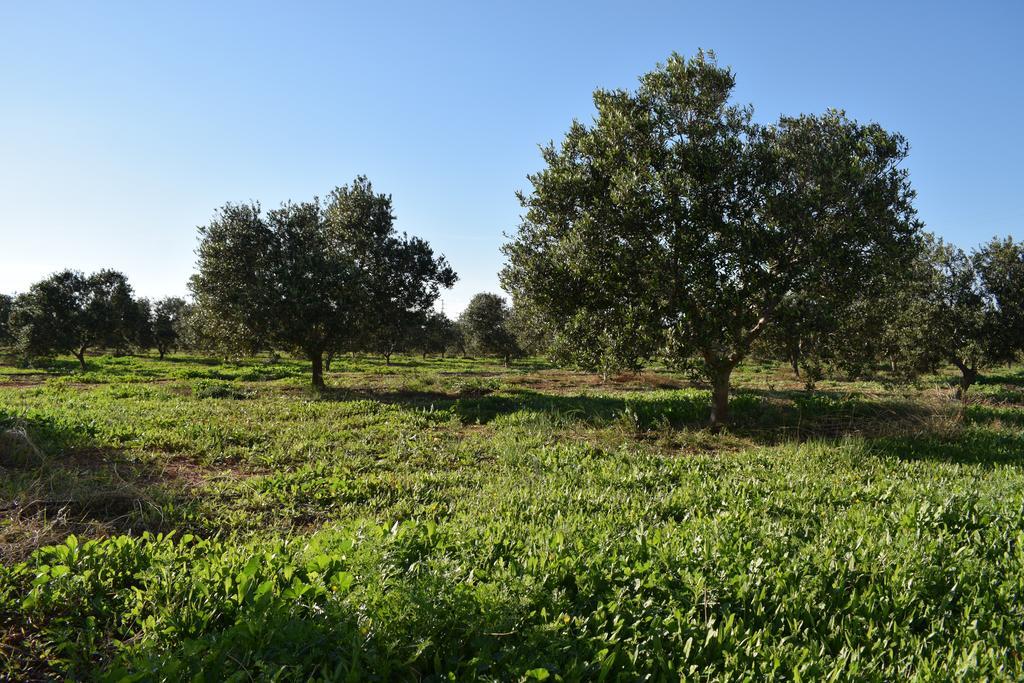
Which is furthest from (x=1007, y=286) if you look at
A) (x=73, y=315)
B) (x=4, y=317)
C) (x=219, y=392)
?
(x=4, y=317)

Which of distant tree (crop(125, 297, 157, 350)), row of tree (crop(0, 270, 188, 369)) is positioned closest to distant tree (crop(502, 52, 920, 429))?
row of tree (crop(0, 270, 188, 369))

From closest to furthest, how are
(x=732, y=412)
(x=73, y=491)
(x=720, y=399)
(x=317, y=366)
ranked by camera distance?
(x=73, y=491), (x=720, y=399), (x=732, y=412), (x=317, y=366)

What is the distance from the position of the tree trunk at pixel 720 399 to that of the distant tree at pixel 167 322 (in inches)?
2201

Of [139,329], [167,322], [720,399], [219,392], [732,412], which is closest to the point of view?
[720,399]

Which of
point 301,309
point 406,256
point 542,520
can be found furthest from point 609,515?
point 406,256

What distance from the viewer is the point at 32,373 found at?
102ft

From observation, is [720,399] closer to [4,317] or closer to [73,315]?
[73,315]

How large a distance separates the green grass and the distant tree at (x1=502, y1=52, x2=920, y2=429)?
12.9 ft

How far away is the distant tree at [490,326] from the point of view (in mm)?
55750

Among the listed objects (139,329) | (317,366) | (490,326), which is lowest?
(317,366)

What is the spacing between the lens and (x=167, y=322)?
2421 inches

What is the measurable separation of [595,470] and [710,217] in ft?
25.1

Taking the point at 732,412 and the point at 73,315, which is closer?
the point at 732,412

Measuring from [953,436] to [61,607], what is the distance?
16359mm
